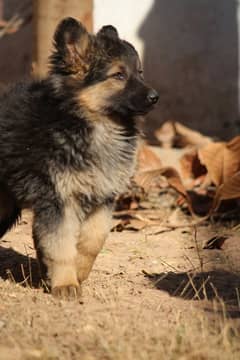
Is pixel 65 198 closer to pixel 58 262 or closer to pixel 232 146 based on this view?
pixel 58 262

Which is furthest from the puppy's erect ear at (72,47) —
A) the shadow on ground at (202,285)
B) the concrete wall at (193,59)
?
the concrete wall at (193,59)

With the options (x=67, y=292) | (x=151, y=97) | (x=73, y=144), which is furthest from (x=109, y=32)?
(x=67, y=292)

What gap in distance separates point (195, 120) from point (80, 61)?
5.43m

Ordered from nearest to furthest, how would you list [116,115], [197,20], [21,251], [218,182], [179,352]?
[179,352] → [116,115] → [21,251] → [218,182] → [197,20]

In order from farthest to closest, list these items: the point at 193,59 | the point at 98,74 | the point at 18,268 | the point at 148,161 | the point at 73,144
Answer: the point at 193,59 → the point at 148,161 → the point at 18,268 → the point at 98,74 → the point at 73,144

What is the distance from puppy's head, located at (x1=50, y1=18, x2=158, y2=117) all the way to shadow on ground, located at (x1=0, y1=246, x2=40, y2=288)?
1345mm

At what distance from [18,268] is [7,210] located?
560 mm

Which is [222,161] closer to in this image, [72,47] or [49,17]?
[49,17]

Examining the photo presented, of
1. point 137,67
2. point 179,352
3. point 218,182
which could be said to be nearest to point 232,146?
point 218,182

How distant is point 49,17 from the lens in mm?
8219

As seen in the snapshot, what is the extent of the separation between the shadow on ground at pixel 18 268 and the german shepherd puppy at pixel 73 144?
289mm

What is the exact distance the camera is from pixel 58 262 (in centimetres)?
520

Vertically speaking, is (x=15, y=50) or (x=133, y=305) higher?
(x=15, y=50)

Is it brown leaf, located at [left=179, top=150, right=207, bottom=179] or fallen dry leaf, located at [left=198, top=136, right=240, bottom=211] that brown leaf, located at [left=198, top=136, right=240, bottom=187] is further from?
brown leaf, located at [left=179, top=150, right=207, bottom=179]
